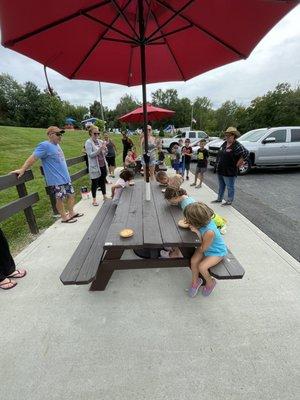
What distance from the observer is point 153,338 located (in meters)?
2.13

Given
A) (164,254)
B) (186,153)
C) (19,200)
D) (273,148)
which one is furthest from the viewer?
(273,148)

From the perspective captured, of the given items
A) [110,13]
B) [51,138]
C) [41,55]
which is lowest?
[51,138]

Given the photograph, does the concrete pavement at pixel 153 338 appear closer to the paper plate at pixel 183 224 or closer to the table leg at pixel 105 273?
the table leg at pixel 105 273

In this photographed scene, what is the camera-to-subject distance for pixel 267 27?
2.52 meters

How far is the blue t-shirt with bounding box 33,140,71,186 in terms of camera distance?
3.99 metres

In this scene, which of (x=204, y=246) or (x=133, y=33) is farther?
(x=133, y=33)

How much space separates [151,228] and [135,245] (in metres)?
0.38

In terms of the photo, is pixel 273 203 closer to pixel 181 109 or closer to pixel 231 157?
pixel 231 157

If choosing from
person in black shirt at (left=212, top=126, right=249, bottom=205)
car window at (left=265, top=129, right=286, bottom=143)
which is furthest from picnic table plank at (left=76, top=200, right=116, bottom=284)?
car window at (left=265, top=129, right=286, bottom=143)

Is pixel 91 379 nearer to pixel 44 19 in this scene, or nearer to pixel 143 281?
pixel 143 281

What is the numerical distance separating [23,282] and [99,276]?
1056mm

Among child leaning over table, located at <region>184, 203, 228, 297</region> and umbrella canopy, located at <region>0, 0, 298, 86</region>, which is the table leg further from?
umbrella canopy, located at <region>0, 0, 298, 86</region>

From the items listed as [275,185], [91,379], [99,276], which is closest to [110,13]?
[99,276]

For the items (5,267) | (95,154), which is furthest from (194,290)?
(95,154)
